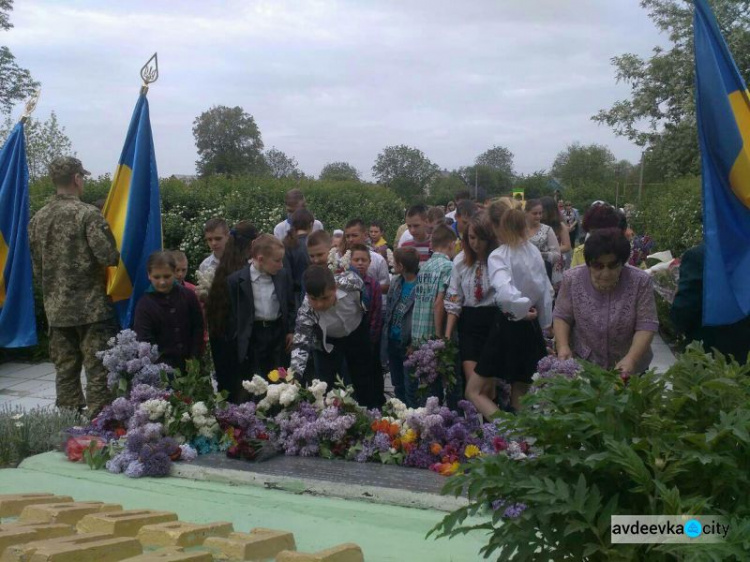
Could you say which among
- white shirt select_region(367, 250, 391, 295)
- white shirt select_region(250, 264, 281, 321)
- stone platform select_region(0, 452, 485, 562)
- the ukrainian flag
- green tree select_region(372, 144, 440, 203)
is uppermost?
green tree select_region(372, 144, 440, 203)

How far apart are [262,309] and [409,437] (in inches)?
79.1

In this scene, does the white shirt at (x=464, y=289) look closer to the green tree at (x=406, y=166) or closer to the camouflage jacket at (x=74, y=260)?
the camouflage jacket at (x=74, y=260)

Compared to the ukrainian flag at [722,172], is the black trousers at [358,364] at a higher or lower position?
lower

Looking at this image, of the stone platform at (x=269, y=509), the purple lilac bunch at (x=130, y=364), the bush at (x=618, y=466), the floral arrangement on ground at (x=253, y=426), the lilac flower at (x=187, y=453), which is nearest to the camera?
the bush at (x=618, y=466)

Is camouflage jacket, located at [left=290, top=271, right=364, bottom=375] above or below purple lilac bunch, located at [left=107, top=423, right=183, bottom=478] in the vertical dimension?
above

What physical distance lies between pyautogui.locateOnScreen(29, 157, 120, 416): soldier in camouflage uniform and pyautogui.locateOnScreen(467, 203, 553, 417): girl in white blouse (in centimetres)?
302

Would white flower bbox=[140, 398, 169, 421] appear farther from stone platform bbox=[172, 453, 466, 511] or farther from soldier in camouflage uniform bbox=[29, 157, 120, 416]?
soldier in camouflage uniform bbox=[29, 157, 120, 416]

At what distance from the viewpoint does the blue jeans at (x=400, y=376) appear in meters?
6.53

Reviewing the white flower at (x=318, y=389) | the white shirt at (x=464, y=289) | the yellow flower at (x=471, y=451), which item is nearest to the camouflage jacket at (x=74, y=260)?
the white flower at (x=318, y=389)

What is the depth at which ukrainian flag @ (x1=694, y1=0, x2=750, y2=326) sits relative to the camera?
4.67 metres

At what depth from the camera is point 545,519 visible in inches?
90.9

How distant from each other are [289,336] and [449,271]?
4.48ft

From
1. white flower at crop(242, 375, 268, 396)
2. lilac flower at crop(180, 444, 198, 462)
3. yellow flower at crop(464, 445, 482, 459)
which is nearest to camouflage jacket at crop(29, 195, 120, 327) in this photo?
white flower at crop(242, 375, 268, 396)

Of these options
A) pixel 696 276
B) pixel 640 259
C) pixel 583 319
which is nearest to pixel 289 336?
pixel 583 319
